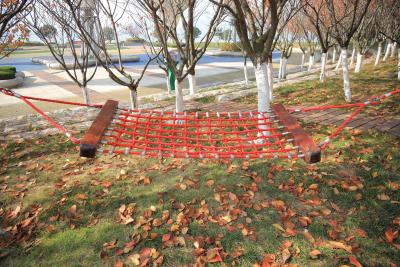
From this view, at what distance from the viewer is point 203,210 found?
9.07ft

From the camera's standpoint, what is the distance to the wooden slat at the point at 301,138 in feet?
8.01

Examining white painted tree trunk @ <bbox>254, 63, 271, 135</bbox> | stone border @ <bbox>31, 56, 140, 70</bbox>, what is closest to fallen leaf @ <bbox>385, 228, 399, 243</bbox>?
white painted tree trunk @ <bbox>254, 63, 271, 135</bbox>

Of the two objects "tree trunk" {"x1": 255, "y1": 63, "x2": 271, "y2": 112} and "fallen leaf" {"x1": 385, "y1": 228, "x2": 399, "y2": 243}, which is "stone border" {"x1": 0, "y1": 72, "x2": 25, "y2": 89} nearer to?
"tree trunk" {"x1": 255, "y1": 63, "x2": 271, "y2": 112}

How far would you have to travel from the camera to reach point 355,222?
2490 millimetres

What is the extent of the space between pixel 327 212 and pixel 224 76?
1335 centimetres

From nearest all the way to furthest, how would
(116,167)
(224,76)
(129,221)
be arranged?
(129,221) < (116,167) < (224,76)

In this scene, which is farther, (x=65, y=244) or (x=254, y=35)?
(x=254, y=35)

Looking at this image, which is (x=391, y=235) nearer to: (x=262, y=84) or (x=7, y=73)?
(x=262, y=84)

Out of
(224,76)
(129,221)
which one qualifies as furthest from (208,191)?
(224,76)

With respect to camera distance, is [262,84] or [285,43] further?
[285,43]

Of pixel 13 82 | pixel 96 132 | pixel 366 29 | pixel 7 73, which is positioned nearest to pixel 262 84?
pixel 96 132

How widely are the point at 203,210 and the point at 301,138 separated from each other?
Result: 1.19 meters

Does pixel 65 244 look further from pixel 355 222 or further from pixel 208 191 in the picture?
pixel 355 222

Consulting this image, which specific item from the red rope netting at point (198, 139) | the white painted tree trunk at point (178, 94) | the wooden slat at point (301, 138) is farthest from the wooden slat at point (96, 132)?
the wooden slat at point (301, 138)
